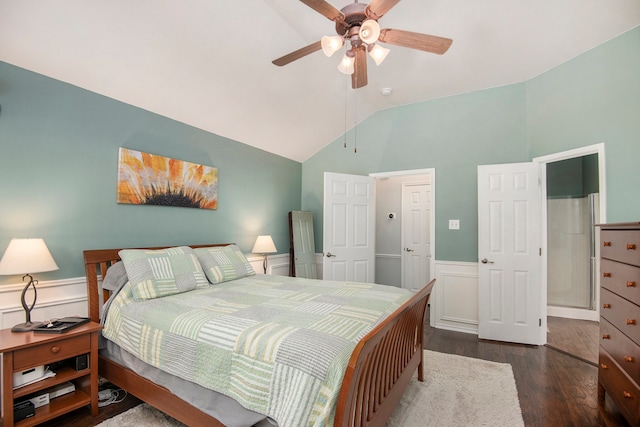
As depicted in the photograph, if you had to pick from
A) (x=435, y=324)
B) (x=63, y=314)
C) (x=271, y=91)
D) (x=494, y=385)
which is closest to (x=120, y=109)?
(x=271, y=91)

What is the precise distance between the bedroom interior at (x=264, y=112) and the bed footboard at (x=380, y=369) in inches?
47.3

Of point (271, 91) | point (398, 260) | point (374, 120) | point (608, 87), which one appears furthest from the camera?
point (398, 260)

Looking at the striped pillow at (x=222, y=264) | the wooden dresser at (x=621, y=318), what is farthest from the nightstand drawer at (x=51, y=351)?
the wooden dresser at (x=621, y=318)

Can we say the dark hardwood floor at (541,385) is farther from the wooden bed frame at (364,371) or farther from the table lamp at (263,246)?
the table lamp at (263,246)

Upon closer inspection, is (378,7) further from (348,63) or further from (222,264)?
(222,264)

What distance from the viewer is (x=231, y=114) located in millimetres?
3498

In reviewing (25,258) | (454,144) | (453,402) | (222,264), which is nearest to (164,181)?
(222,264)

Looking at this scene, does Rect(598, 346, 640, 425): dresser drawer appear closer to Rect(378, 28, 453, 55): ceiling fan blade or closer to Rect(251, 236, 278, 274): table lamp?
Rect(378, 28, 453, 55): ceiling fan blade

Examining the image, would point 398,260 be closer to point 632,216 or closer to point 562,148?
point 562,148

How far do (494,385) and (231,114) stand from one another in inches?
142

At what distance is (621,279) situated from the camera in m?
1.86

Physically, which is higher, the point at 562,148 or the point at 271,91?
the point at 271,91

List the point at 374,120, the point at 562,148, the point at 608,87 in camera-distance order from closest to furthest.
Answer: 1. the point at 608,87
2. the point at 562,148
3. the point at 374,120

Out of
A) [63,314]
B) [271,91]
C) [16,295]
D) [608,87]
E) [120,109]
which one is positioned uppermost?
[271,91]
